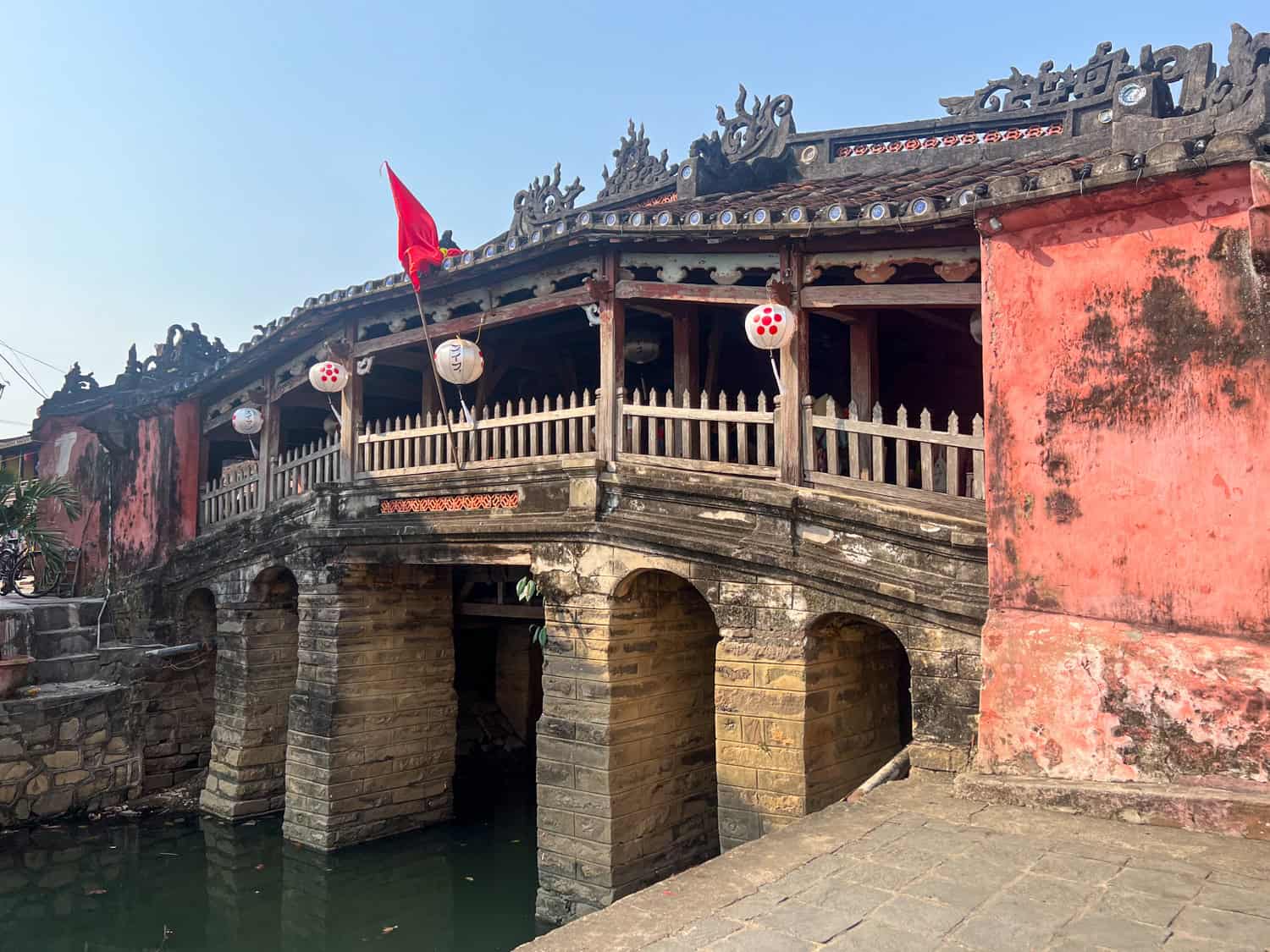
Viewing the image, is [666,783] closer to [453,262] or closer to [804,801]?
[804,801]

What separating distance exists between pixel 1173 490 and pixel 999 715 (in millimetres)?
1702

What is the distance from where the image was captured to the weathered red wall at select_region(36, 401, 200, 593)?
15758 millimetres

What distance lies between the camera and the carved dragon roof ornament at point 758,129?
404 inches

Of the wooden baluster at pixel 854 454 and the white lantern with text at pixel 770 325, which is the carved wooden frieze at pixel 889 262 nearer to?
the white lantern with text at pixel 770 325

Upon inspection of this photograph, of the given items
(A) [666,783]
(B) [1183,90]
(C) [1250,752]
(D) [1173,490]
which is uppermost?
(B) [1183,90]

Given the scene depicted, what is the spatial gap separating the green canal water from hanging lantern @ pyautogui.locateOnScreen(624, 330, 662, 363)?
6160 millimetres

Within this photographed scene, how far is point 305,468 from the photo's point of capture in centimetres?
1283

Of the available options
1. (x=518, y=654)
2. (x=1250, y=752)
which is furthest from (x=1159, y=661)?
(x=518, y=654)

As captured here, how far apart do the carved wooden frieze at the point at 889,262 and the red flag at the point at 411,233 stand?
4278 millimetres


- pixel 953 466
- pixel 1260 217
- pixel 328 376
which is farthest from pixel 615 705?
pixel 1260 217

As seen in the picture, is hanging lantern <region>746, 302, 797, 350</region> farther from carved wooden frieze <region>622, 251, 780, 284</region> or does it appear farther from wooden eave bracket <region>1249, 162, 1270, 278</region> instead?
wooden eave bracket <region>1249, 162, 1270, 278</region>

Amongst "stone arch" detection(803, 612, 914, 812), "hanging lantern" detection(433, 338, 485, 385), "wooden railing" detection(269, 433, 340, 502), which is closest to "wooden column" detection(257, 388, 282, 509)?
"wooden railing" detection(269, 433, 340, 502)

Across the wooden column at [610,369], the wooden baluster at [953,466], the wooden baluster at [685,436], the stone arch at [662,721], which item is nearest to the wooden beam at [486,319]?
the wooden column at [610,369]

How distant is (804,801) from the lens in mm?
7215
